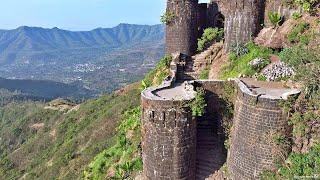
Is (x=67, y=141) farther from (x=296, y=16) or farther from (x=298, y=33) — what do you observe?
(x=298, y=33)

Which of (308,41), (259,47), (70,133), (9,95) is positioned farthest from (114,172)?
(9,95)

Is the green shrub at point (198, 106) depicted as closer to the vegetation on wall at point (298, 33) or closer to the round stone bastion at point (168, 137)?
the round stone bastion at point (168, 137)

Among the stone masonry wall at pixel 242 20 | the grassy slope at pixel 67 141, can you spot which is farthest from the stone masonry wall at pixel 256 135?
the grassy slope at pixel 67 141

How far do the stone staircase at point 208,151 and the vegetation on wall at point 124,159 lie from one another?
3.75 meters

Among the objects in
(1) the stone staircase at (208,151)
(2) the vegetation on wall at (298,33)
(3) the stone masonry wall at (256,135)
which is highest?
(2) the vegetation on wall at (298,33)

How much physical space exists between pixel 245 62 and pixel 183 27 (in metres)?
6.51

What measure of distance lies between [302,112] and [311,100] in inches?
18.5

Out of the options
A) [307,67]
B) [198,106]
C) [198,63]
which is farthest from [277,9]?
[198,106]

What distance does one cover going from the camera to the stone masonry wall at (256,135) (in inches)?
561

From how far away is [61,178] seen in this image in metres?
39.2

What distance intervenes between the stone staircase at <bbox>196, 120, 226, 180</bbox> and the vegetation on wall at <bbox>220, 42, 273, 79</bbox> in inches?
147

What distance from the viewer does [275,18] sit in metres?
22.7

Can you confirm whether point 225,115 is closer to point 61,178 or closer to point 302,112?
point 302,112

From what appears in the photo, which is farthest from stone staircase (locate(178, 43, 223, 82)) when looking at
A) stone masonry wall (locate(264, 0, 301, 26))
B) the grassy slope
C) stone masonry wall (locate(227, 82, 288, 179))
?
the grassy slope
